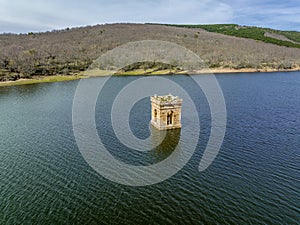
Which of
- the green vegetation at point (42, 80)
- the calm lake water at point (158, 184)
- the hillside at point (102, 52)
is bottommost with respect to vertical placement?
the calm lake water at point (158, 184)

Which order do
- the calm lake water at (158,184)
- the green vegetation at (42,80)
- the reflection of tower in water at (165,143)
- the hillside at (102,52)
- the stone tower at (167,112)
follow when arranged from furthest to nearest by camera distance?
1. the hillside at (102,52)
2. the green vegetation at (42,80)
3. the stone tower at (167,112)
4. the reflection of tower in water at (165,143)
5. the calm lake water at (158,184)

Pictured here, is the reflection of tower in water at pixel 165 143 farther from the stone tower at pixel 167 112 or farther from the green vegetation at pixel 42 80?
the green vegetation at pixel 42 80

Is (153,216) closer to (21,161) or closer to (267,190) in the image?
(267,190)

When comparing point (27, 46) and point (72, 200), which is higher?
point (27, 46)

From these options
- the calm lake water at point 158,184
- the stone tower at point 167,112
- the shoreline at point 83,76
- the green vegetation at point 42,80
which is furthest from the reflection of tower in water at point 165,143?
the shoreline at point 83,76

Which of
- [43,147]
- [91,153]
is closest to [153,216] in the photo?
[91,153]

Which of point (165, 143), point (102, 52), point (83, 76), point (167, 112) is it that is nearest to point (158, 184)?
point (165, 143)
